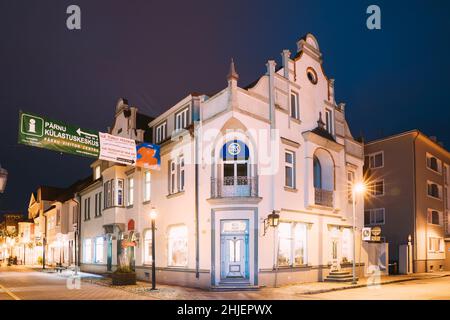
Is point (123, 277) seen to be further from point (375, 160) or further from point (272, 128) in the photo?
point (375, 160)

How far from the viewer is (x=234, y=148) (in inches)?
904

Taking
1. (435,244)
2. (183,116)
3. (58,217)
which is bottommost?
(435,244)

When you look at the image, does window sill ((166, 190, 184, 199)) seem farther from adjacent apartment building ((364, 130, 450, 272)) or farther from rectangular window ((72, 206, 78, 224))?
rectangular window ((72, 206, 78, 224))

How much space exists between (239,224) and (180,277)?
463 centimetres

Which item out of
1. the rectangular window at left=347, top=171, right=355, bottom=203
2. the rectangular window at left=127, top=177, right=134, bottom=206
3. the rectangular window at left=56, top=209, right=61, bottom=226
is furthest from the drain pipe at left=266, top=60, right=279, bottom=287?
the rectangular window at left=56, top=209, right=61, bottom=226

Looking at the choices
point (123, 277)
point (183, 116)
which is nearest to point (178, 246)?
point (123, 277)

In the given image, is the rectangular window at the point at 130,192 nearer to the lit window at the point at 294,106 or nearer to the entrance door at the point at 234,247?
the entrance door at the point at 234,247

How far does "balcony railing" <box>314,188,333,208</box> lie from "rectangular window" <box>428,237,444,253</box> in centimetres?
1584

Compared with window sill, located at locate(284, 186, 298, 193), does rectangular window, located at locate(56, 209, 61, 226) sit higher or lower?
lower

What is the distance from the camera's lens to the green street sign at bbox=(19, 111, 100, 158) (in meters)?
17.6

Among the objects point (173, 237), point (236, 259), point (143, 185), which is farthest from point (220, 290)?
point (143, 185)

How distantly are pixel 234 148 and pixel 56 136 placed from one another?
8.07 m
